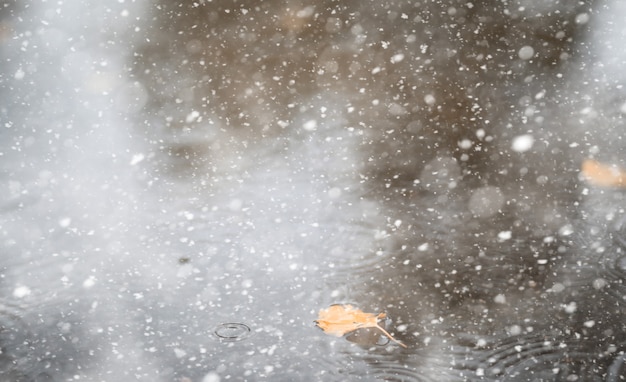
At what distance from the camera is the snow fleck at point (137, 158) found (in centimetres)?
285

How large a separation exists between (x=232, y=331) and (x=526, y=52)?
6.81 ft

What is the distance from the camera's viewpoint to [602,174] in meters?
2.71

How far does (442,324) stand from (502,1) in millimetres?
1927

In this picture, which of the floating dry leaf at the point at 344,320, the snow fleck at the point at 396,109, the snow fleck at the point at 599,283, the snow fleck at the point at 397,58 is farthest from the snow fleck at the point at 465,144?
the floating dry leaf at the point at 344,320

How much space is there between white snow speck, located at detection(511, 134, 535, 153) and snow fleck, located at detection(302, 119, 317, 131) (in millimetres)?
961

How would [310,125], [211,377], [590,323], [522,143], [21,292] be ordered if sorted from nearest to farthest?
[211,377]
[590,323]
[21,292]
[522,143]
[310,125]

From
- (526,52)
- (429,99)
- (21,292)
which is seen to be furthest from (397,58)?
(21,292)

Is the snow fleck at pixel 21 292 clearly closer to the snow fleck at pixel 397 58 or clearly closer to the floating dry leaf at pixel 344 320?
the floating dry leaf at pixel 344 320

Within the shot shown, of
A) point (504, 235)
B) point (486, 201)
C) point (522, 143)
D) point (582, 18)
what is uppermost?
point (582, 18)

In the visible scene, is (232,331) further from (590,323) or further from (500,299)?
(590,323)

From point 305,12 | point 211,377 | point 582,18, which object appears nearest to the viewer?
point 211,377

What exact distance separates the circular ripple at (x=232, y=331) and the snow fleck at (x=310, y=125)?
3.46 ft

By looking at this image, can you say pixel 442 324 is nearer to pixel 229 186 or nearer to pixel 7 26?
pixel 229 186

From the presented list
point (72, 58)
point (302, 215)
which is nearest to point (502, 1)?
point (302, 215)
